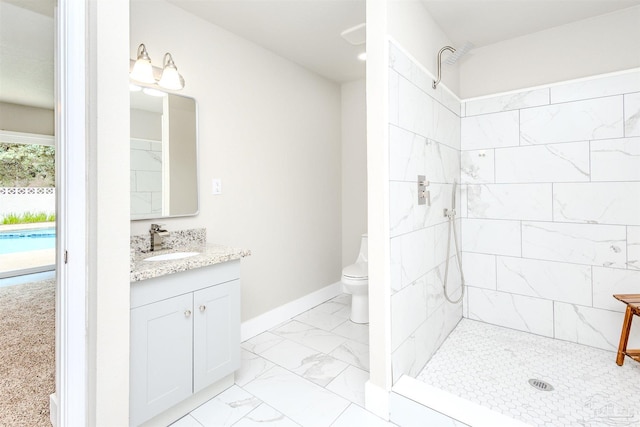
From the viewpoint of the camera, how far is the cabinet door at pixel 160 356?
1.40 metres

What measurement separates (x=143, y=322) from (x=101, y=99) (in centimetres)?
96

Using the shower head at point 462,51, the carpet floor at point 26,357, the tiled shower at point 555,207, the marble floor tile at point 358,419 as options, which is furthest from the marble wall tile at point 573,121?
the carpet floor at point 26,357

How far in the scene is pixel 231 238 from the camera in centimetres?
241

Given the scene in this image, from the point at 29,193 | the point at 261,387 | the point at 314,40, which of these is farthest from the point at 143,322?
the point at 29,193

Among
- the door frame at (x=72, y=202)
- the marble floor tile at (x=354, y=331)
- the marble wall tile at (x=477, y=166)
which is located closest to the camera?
the door frame at (x=72, y=202)

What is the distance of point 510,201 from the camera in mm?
2568

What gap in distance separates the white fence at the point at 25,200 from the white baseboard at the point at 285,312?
18.3ft

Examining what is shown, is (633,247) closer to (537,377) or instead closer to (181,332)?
(537,377)

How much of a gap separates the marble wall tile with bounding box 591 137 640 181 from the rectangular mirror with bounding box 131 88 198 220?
2.83 meters

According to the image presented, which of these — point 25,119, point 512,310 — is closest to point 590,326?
point 512,310

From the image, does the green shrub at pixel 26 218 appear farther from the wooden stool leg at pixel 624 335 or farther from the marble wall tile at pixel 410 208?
the wooden stool leg at pixel 624 335

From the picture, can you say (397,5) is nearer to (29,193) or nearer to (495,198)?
(495,198)

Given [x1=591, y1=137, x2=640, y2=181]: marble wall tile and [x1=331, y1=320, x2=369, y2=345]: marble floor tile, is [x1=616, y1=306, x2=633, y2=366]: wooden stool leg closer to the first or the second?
[x1=591, y1=137, x2=640, y2=181]: marble wall tile

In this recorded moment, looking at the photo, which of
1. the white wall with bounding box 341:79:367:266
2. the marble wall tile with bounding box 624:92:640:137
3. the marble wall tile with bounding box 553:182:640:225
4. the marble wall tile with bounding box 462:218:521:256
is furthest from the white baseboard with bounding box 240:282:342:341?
the marble wall tile with bounding box 624:92:640:137
